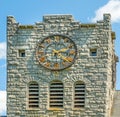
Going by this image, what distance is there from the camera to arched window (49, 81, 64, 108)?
125 feet

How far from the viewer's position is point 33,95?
126ft

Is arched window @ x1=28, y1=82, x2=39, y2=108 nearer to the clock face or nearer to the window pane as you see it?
the window pane

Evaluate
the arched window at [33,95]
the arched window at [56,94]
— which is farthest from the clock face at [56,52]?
the arched window at [33,95]

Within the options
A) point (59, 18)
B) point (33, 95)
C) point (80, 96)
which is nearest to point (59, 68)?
point (80, 96)

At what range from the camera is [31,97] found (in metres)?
38.3

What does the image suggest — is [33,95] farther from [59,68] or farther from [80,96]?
[80,96]

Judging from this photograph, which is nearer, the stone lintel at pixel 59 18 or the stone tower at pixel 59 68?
the stone tower at pixel 59 68

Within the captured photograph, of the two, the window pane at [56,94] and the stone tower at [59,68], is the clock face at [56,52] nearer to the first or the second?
the stone tower at [59,68]

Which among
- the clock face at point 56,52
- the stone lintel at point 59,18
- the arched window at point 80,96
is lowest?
the arched window at point 80,96

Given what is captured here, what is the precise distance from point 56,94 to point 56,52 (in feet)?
9.19

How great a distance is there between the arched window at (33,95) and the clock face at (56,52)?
1.55m

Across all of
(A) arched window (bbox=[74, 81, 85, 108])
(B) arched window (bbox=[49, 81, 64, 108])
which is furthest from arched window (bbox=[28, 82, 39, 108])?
(A) arched window (bbox=[74, 81, 85, 108])

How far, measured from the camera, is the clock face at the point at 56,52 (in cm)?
3797

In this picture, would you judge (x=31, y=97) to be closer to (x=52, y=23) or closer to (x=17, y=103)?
(x=17, y=103)
